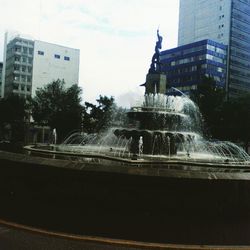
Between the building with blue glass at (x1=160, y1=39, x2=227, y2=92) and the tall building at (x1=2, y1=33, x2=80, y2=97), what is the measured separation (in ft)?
80.8

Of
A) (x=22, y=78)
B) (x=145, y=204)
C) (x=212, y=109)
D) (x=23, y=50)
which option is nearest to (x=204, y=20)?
(x=23, y=50)

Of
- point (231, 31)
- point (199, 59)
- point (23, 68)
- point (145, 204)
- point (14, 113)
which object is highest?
point (231, 31)

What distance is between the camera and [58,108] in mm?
49062

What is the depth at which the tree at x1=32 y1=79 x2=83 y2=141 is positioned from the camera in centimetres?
4688

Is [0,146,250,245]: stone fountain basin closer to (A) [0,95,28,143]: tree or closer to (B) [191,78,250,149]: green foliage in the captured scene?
(B) [191,78,250,149]: green foliage

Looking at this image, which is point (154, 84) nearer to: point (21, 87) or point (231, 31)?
point (21, 87)

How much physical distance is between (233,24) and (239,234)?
Result: 10263cm

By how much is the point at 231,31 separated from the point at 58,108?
66544 mm

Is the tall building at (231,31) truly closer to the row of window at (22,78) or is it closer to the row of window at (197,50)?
the row of window at (197,50)

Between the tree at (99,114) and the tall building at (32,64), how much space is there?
48.1m

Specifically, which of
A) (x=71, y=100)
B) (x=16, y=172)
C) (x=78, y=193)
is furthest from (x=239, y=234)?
(x=71, y=100)

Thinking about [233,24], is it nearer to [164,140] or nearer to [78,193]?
[164,140]

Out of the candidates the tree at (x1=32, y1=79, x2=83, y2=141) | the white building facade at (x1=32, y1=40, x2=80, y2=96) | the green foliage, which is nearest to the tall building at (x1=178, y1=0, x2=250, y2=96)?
the white building facade at (x1=32, y1=40, x2=80, y2=96)

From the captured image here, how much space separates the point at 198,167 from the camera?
8.16m
